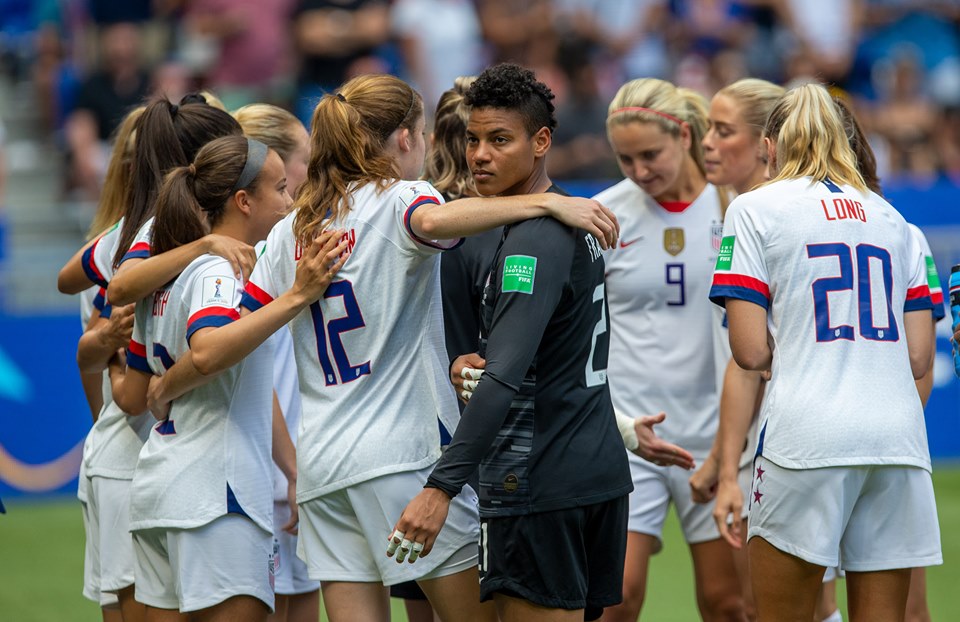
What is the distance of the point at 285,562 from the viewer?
475 centimetres

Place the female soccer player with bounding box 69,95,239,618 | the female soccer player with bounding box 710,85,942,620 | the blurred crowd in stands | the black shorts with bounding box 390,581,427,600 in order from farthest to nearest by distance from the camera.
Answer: the blurred crowd in stands, the black shorts with bounding box 390,581,427,600, the female soccer player with bounding box 69,95,239,618, the female soccer player with bounding box 710,85,942,620

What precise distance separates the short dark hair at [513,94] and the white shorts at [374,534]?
1.11 meters

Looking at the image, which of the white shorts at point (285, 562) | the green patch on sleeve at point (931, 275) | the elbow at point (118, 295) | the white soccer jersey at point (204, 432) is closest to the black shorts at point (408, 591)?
the white shorts at point (285, 562)

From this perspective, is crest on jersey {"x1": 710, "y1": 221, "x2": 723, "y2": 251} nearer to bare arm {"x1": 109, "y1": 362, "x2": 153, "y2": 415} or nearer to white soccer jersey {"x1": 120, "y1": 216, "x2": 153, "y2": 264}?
white soccer jersey {"x1": 120, "y1": 216, "x2": 153, "y2": 264}

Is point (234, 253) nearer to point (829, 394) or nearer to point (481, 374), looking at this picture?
point (481, 374)

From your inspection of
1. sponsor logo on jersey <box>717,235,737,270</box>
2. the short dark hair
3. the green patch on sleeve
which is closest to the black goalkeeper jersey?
the short dark hair

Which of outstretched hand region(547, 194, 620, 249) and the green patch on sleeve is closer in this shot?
outstretched hand region(547, 194, 620, 249)

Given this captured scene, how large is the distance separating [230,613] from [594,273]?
155 centimetres

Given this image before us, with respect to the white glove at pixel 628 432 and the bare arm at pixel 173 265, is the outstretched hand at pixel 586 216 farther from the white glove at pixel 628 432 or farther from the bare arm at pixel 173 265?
the bare arm at pixel 173 265

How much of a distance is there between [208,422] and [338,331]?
1.80 feet

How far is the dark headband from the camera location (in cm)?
404

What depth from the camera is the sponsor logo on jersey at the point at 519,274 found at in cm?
344

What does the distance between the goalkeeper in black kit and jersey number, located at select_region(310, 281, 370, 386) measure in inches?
15.5

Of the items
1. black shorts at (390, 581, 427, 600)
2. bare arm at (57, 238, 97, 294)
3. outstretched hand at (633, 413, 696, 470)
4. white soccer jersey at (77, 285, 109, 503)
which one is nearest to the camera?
outstretched hand at (633, 413, 696, 470)
